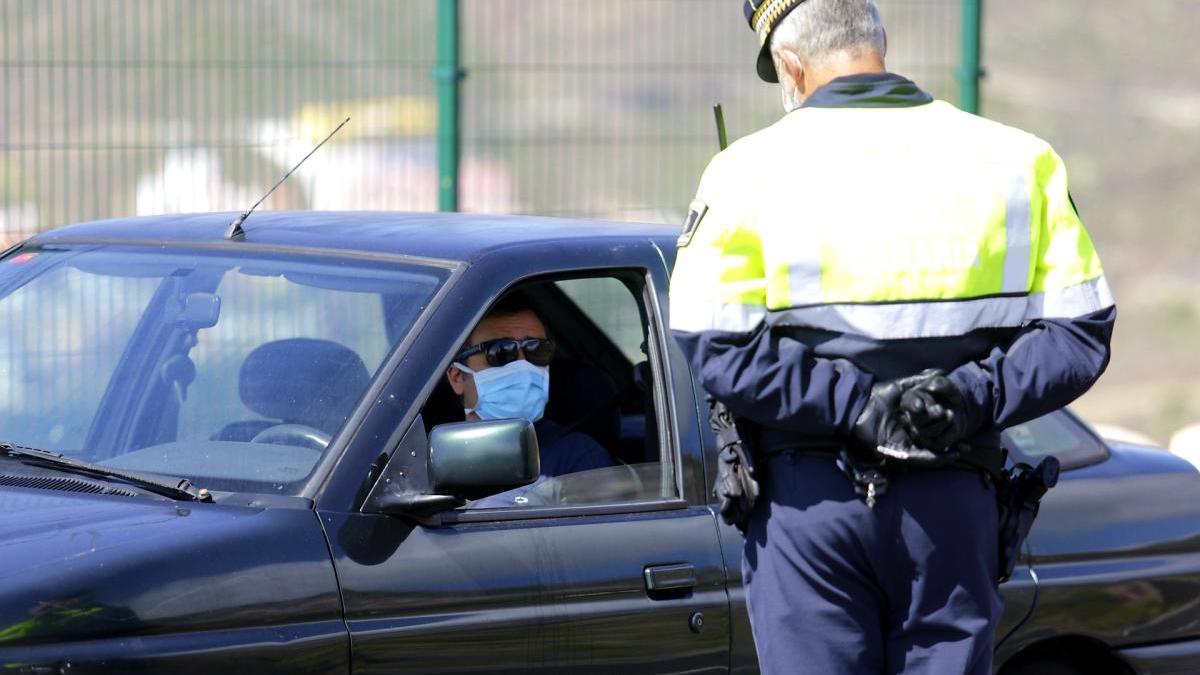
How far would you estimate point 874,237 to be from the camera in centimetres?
303

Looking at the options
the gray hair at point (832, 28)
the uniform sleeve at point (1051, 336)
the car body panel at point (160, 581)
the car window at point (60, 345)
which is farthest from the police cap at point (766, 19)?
the car window at point (60, 345)

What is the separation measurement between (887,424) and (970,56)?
659 cm

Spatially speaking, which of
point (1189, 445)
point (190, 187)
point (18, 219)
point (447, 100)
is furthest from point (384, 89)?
point (1189, 445)

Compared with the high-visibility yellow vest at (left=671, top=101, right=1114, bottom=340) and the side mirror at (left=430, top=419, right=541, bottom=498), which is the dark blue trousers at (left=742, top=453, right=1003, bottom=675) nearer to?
the high-visibility yellow vest at (left=671, top=101, right=1114, bottom=340)

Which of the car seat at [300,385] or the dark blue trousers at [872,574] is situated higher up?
the car seat at [300,385]

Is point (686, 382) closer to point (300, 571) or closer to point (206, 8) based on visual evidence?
point (300, 571)

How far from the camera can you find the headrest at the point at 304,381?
138 inches

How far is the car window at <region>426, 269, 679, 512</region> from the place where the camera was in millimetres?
3828

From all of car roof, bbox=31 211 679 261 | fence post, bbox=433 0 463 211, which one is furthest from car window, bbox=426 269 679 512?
fence post, bbox=433 0 463 211

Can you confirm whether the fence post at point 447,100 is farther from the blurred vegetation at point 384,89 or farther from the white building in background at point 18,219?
the white building in background at point 18,219

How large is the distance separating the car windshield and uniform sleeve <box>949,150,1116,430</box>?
114cm

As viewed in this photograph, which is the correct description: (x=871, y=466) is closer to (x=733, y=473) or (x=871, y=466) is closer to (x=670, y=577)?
(x=733, y=473)

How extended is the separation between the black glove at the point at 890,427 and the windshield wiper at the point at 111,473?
121 centimetres

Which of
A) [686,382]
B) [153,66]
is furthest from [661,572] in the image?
[153,66]
